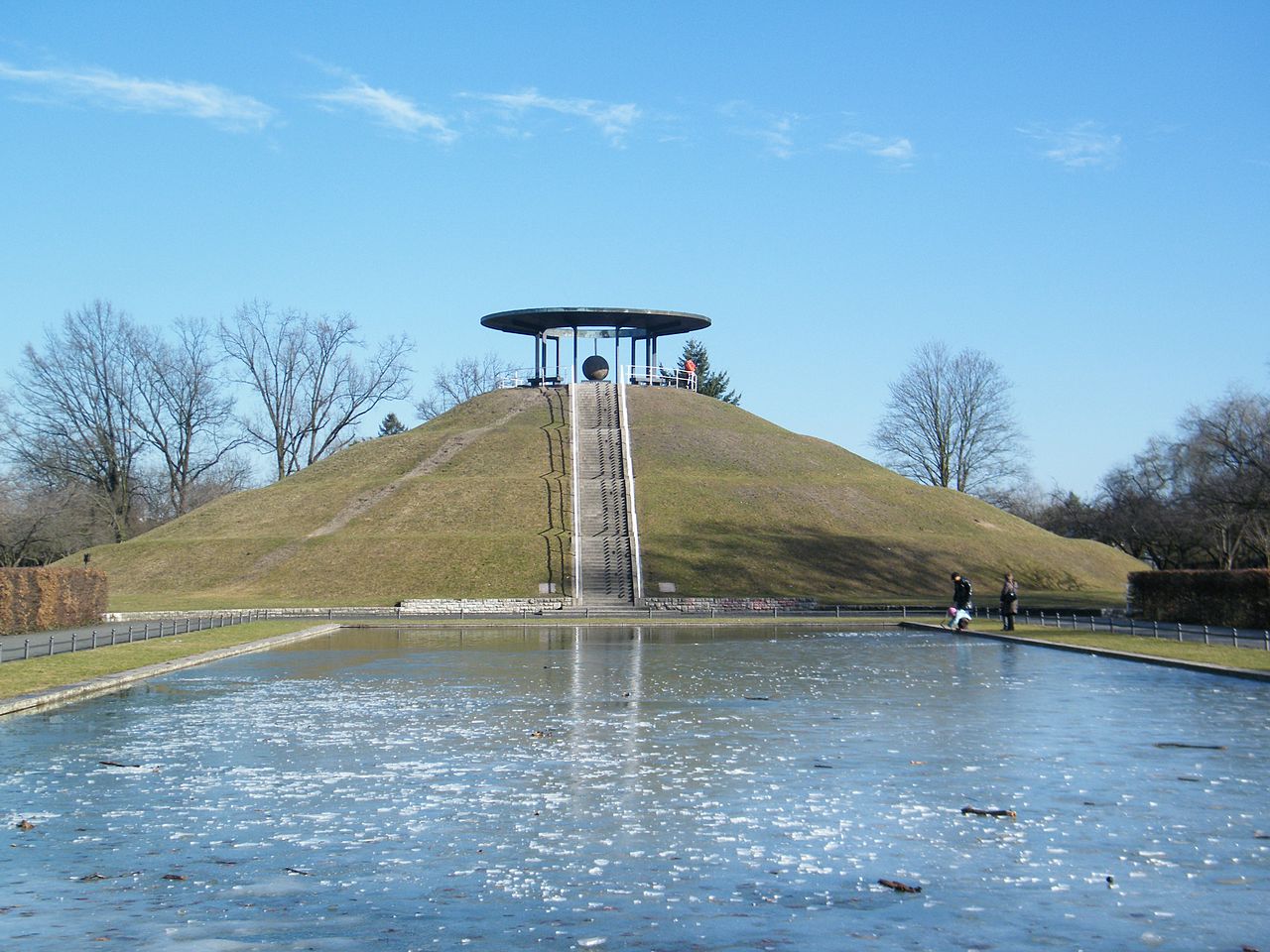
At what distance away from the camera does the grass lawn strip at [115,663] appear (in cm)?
2180

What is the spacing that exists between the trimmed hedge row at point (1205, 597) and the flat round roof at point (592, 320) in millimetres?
41782

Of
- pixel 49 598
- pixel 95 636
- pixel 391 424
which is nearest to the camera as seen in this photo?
pixel 95 636

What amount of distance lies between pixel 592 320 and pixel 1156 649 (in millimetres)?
53934

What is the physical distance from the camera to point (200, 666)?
1129 inches

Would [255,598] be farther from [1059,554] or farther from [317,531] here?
[1059,554]

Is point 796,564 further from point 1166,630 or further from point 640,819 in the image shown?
point 640,819

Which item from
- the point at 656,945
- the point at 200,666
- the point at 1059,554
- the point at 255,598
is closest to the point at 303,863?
the point at 656,945

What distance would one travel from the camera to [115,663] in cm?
2723

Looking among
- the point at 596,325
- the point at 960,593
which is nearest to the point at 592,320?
the point at 596,325

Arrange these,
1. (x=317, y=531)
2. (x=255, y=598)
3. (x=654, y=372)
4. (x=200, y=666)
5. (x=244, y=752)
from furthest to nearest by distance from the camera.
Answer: (x=654, y=372) → (x=317, y=531) → (x=255, y=598) → (x=200, y=666) → (x=244, y=752)

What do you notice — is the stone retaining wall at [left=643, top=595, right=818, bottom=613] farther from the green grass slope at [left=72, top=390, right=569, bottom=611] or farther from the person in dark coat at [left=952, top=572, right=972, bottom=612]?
the person in dark coat at [left=952, top=572, right=972, bottom=612]

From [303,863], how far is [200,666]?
19.8m

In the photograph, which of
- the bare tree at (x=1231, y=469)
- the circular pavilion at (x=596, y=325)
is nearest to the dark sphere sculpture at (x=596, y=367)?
the circular pavilion at (x=596, y=325)

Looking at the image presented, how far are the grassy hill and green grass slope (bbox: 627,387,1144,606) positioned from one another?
0.15 m
